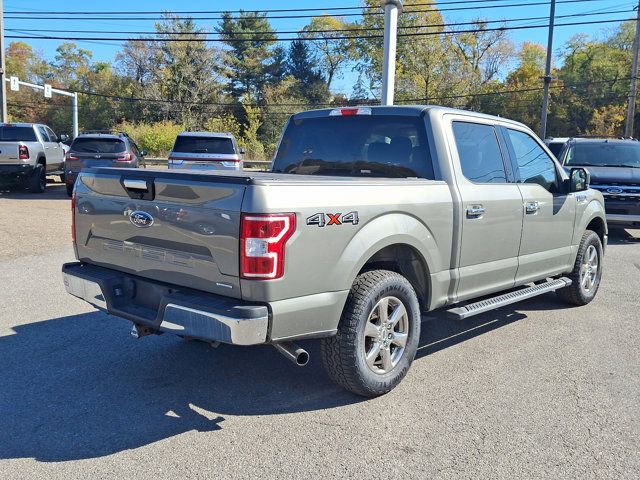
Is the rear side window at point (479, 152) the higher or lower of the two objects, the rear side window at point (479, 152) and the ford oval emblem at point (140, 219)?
the higher

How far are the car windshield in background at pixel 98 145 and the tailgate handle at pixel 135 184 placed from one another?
42.8 ft

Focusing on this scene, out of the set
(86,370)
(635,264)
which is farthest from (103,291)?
(635,264)

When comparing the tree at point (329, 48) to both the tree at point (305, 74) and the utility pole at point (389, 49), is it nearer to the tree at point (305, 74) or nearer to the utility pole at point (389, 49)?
the tree at point (305, 74)

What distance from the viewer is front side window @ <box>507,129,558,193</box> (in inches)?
222

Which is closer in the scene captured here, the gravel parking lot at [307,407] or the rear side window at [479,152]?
the gravel parking lot at [307,407]

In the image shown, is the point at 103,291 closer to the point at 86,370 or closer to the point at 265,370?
the point at 86,370

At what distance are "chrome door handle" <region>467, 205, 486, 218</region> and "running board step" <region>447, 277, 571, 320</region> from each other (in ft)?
2.41

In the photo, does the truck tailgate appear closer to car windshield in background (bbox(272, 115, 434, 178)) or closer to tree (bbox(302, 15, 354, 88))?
car windshield in background (bbox(272, 115, 434, 178))

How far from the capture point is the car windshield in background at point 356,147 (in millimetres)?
4832

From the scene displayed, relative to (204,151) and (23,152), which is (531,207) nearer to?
(204,151)

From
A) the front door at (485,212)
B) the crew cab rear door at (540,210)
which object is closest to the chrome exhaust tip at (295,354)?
the front door at (485,212)

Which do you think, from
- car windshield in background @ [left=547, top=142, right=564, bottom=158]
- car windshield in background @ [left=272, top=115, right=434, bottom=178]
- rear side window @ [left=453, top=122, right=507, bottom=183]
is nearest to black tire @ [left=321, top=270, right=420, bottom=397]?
car windshield in background @ [left=272, top=115, right=434, bottom=178]

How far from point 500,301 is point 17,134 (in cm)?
1695

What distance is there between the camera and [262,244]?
3.30 meters
